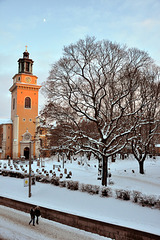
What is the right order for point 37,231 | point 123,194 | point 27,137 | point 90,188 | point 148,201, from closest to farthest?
point 37,231 → point 148,201 → point 123,194 → point 90,188 → point 27,137

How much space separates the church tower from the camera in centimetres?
5084

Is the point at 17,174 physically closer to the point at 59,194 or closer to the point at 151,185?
the point at 59,194

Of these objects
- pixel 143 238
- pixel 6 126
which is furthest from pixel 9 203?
pixel 6 126

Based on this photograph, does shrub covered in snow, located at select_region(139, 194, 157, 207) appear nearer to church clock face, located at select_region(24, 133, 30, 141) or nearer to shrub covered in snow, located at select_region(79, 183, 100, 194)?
shrub covered in snow, located at select_region(79, 183, 100, 194)

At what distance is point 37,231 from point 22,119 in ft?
144

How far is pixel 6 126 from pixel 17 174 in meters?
31.7

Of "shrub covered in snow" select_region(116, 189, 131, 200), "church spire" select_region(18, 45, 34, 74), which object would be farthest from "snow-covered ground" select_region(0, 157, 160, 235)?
"church spire" select_region(18, 45, 34, 74)

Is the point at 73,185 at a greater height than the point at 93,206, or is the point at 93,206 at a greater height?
the point at 73,185

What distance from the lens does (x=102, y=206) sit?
42.9ft

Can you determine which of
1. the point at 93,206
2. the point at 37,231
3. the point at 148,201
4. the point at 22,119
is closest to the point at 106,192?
the point at 93,206

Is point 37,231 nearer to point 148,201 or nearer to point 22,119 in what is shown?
point 148,201

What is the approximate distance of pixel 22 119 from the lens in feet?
172

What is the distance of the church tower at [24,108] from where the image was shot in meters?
50.8

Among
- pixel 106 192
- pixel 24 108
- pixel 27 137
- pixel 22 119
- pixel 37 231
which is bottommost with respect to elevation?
pixel 37 231
